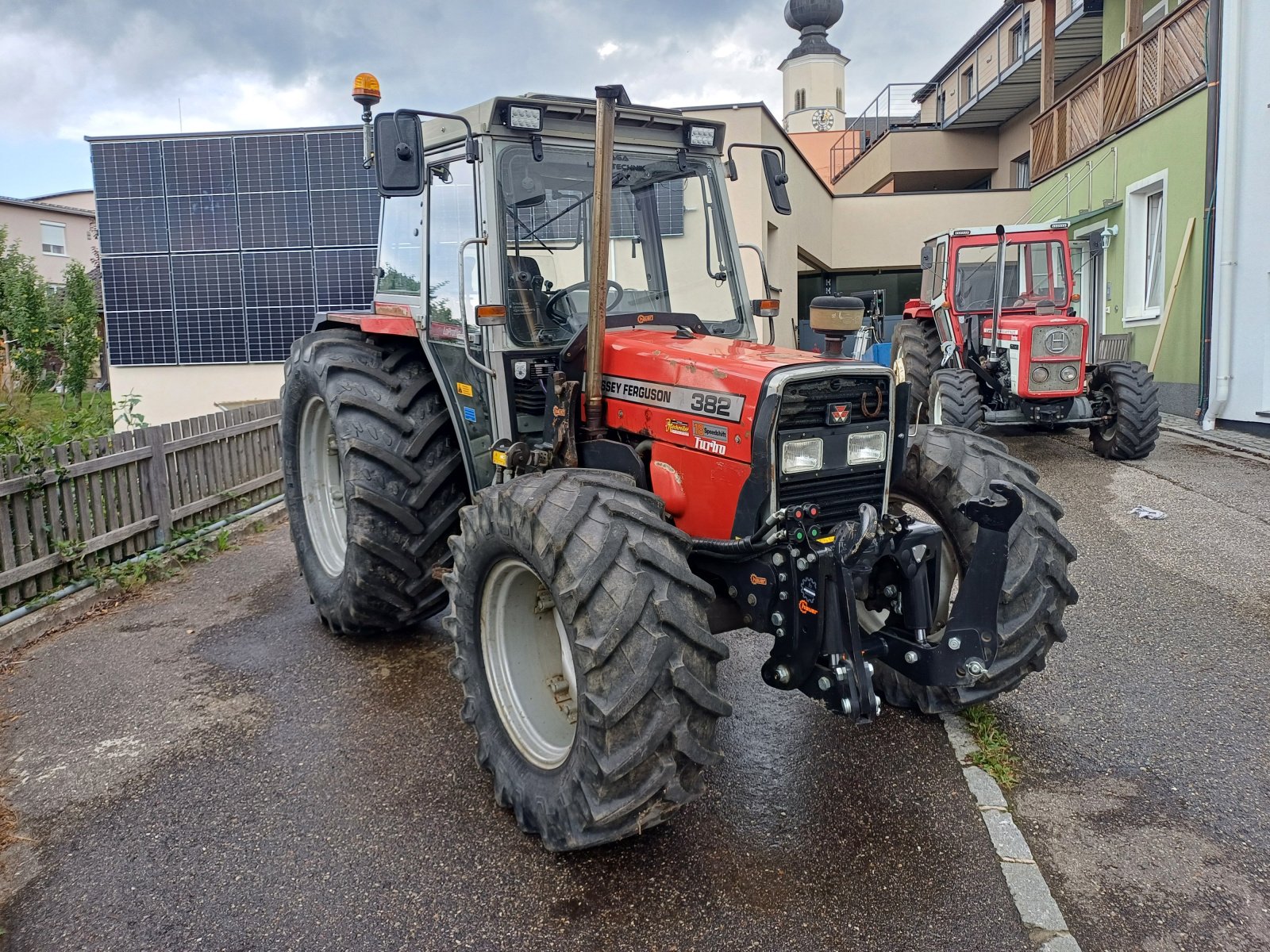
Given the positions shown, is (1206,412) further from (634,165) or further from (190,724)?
(190,724)

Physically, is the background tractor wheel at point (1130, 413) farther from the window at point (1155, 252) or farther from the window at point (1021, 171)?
the window at point (1021, 171)

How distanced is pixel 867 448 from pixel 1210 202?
35.7 ft

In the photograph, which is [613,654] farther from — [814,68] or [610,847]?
[814,68]

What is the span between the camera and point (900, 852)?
3109 mm

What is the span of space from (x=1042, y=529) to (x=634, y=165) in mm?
2280

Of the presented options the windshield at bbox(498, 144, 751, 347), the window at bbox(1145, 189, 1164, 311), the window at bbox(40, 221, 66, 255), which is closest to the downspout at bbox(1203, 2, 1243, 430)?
the window at bbox(1145, 189, 1164, 311)

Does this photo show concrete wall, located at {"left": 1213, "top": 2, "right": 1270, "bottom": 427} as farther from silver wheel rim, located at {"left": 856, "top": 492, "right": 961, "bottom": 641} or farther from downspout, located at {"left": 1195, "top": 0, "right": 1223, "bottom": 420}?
silver wheel rim, located at {"left": 856, "top": 492, "right": 961, "bottom": 641}

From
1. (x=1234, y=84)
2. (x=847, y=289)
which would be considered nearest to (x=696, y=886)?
(x=1234, y=84)

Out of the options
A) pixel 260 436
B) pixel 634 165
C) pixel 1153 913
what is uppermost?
pixel 634 165

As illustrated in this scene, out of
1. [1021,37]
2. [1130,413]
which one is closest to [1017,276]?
[1130,413]

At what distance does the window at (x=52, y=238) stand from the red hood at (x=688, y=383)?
160 ft

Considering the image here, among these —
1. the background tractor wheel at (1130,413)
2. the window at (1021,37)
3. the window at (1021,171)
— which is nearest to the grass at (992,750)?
the background tractor wheel at (1130,413)

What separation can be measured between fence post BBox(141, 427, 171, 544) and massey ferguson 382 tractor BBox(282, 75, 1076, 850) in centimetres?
262

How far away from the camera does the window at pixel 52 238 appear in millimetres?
43906
